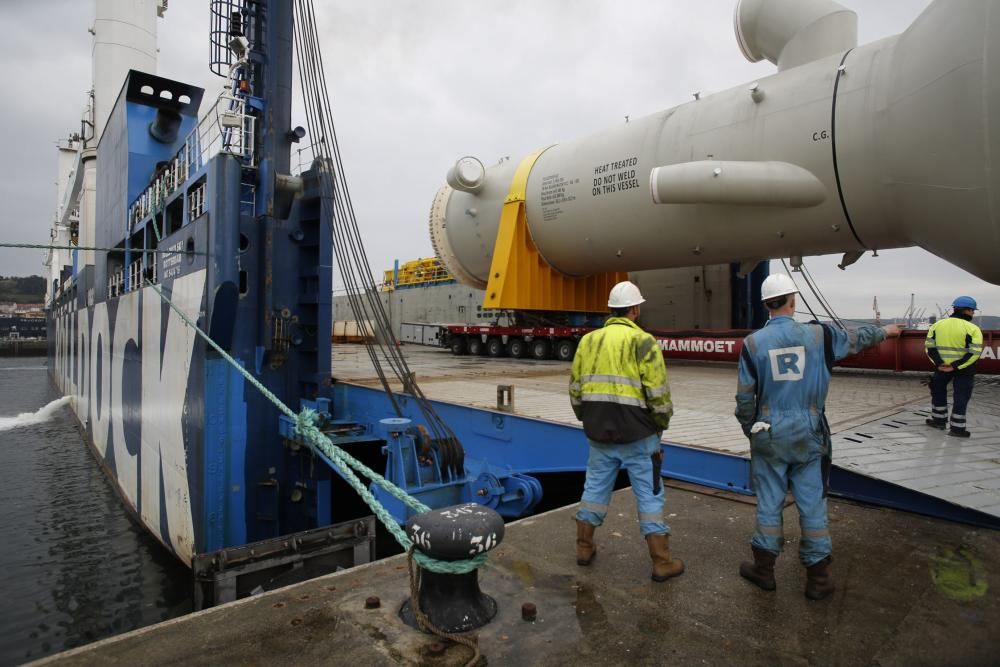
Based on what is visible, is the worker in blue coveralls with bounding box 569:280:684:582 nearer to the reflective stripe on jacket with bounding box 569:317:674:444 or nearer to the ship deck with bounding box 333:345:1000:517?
the reflective stripe on jacket with bounding box 569:317:674:444

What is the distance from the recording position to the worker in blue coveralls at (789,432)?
289 cm

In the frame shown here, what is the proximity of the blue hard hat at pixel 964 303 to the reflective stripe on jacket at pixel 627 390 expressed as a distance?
434 cm

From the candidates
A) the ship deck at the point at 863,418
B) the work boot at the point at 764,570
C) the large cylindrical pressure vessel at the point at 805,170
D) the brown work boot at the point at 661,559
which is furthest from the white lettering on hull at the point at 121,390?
the work boot at the point at 764,570

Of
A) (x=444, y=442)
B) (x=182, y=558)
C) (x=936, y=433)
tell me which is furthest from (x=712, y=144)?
(x=182, y=558)

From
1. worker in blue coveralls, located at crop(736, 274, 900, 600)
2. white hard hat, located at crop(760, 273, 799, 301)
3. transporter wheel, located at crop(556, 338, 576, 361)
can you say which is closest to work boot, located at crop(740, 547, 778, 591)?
worker in blue coveralls, located at crop(736, 274, 900, 600)

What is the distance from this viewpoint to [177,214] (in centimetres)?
984

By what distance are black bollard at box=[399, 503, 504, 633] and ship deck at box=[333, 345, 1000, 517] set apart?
8.10 feet

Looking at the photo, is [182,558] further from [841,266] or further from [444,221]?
[841,266]

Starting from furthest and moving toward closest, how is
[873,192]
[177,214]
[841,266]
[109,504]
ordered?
[109,504]
[177,214]
[841,266]
[873,192]

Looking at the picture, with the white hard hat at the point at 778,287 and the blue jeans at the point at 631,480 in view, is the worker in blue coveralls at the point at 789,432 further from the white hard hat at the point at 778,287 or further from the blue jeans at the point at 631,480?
the blue jeans at the point at 631,480

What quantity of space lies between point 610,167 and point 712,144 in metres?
1.83

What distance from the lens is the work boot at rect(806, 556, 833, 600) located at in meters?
2.81

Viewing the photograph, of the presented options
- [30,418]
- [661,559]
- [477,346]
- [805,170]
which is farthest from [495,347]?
[30,418]

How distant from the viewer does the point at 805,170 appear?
24.8 ft
